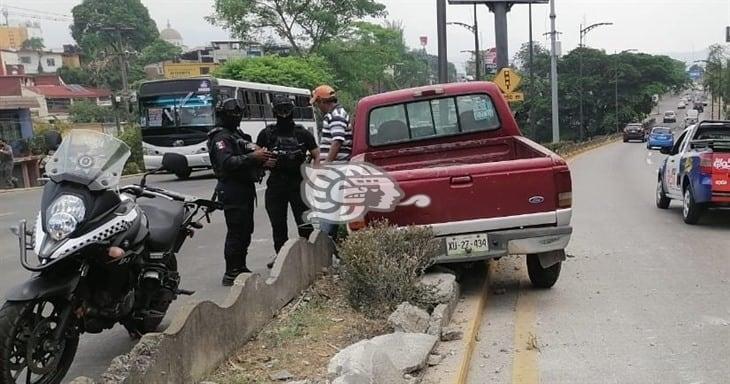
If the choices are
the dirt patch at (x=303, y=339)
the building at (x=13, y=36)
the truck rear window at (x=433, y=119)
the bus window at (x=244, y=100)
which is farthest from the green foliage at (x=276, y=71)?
the building at (x=13, y=36)

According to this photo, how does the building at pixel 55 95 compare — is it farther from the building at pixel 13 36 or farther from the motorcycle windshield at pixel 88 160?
the motorcycle windshield at pixel 88 160

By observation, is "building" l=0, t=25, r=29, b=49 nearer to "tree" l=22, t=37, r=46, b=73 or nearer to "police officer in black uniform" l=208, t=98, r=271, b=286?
"tree" l=22, t=37, r=46, b=73

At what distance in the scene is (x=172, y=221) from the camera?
521 centimetres

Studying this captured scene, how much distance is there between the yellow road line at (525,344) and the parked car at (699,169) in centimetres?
522

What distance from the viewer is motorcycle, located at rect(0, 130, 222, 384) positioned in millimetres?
4059

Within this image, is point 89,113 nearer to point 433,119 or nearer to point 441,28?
point 441,28

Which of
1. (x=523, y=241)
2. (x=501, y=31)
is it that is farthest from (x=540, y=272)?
(x=501, y=31)

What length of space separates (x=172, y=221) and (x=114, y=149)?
29.2 inches

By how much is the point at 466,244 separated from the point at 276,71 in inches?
1570

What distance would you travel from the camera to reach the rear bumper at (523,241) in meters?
6.16

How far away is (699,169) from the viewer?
35.1ft

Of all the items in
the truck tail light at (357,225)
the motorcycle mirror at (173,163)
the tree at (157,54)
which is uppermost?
the tree at (157,54)

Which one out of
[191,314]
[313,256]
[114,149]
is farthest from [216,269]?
[191,314]

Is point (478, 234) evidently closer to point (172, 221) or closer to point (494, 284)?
point (494, 284)
